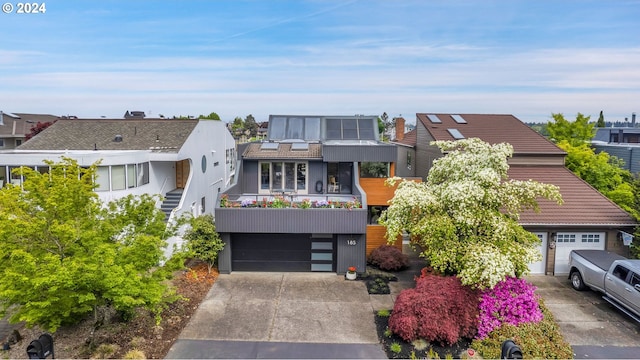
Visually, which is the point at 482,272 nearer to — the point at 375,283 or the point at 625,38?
the point at 375,283

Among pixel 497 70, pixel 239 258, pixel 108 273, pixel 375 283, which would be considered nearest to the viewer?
pixel 108 273

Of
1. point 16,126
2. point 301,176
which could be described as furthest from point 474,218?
point 16,126

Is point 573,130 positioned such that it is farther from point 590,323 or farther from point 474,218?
point 474,218

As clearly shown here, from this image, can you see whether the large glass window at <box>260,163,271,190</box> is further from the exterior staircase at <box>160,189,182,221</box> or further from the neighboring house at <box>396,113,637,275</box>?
the neighboring house at <box>396,113,637,275</box>

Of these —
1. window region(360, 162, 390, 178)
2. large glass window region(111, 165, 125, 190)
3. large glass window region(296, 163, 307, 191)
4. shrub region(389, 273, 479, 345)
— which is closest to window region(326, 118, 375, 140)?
window region(360, 162, 390, 178)

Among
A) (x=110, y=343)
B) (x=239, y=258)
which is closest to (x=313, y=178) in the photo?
(x=239, y=258)

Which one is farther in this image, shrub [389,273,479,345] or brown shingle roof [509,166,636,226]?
brown shingle roof [509,166,636,226]
